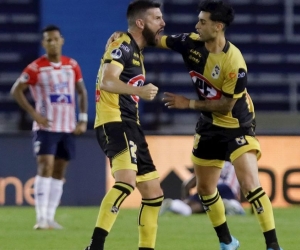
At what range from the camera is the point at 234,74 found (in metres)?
7.54

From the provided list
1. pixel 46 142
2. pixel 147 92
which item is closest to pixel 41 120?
pixel 46 142

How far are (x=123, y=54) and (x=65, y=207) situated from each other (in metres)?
6.29

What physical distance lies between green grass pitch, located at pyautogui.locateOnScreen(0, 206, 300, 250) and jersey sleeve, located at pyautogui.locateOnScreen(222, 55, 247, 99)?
4.77ft

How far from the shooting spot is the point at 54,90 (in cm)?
1032

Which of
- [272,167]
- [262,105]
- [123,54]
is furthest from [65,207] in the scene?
[123,54]

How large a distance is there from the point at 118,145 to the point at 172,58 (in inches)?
400

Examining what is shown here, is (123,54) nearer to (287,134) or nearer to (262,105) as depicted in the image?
(287,134)

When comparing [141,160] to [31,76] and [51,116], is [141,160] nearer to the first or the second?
[51,116]

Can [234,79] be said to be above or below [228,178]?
above

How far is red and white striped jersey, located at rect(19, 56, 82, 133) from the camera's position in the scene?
10.3 m

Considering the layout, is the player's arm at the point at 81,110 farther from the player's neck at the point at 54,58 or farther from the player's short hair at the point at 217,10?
the player's short hair at the point at 217,10

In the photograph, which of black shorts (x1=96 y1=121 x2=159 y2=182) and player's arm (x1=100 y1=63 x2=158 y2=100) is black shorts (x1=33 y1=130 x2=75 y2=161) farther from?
player's arm (x1=100 y1=63 x2=158 y2=100)

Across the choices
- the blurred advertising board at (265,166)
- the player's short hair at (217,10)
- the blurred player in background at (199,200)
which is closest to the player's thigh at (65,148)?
the blurred player in background at (199,200)

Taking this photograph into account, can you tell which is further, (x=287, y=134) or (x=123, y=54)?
(x=287, y=134)
